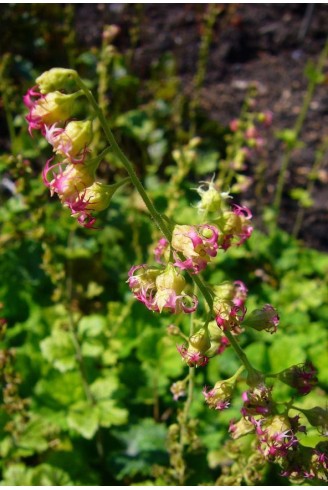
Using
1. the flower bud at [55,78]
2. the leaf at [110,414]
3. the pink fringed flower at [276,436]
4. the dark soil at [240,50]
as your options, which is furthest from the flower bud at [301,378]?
the dark soil at [240,50]

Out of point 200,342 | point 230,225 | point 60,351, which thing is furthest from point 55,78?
point 60,351

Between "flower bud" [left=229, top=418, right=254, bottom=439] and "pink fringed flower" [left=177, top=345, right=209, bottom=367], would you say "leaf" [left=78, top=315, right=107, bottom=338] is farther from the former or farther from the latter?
"pink fringed flower" [left=177, top=345, right=209, bottom=367]

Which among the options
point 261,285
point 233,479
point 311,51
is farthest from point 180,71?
Result: point 233,479

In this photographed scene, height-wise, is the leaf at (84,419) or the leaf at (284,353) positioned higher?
the leaf at (84,419)

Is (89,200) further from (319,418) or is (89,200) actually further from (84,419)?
(84,419)

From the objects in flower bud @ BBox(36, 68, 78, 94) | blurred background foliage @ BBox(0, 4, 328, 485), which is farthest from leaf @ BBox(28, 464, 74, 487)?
flower bud @ BBox(36, 68, 78, 94)

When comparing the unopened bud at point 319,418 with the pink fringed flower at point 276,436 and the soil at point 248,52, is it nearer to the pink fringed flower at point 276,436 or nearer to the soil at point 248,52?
the pink fringed flower at point 276,436

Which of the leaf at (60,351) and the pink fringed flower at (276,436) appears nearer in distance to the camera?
the pink fringed flower at (276,436)
